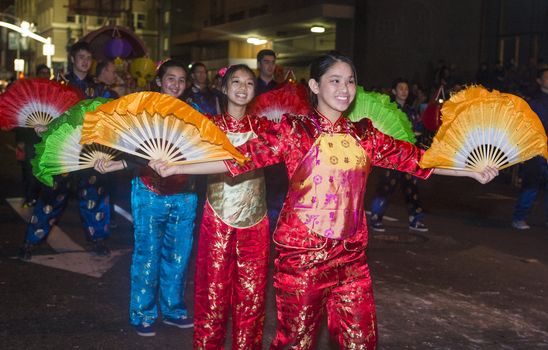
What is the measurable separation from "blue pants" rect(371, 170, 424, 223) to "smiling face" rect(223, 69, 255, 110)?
4776mm

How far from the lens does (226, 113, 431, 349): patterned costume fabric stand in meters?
3.58

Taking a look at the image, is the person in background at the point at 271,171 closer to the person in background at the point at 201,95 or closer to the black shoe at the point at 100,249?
the person in background at the point at 201,95

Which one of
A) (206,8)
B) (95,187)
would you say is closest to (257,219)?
(95,187)

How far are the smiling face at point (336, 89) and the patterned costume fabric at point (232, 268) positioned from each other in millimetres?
721

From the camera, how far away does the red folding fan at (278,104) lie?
6109 millimetres

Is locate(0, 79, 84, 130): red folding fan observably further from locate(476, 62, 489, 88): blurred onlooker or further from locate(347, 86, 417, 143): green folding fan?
locate(476, 62, 489, 88): blurred onlooker

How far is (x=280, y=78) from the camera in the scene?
11461mm

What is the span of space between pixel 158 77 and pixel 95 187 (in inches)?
102

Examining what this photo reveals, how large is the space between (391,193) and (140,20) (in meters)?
65.7

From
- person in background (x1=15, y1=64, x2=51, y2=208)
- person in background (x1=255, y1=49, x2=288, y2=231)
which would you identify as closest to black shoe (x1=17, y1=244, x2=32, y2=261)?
person in background (x1=15, y1=64, x2=51, y2=208)

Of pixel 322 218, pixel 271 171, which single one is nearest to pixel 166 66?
pixel 322 218

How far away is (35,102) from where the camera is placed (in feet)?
21.3

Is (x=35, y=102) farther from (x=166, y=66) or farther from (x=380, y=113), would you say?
(x=380, y=113)

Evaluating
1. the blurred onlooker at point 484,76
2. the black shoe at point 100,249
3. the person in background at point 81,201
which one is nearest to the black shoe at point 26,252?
the person in background at point 81,201
